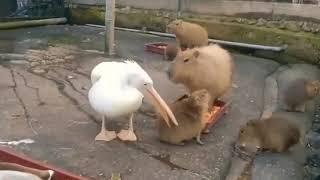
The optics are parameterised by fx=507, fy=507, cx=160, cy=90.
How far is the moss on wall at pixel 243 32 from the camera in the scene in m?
7.56

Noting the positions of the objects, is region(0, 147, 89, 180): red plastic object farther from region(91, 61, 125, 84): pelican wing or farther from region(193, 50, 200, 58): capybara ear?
region(193, 50, 200, 58): capybara ear

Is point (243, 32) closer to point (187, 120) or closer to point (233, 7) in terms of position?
point (233, 7)

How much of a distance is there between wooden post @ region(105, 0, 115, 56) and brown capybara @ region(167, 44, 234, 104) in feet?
8.99

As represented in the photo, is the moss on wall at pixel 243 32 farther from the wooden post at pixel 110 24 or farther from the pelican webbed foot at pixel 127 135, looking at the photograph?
the pelican webbed foot at pixel 127 135

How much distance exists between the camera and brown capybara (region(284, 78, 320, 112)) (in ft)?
17.0

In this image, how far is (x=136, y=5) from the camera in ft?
30.8

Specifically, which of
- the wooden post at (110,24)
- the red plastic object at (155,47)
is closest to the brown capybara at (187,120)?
the wooden post at (110,24)

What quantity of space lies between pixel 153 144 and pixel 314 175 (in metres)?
1.26

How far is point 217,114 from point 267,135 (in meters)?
0.61

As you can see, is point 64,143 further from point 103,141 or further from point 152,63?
point 152,63

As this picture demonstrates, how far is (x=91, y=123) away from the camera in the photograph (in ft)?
14.3

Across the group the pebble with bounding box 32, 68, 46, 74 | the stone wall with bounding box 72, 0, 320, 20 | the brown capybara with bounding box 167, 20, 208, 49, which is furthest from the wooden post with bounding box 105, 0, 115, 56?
the stone wall with bounding box 72, 0, 320, 20

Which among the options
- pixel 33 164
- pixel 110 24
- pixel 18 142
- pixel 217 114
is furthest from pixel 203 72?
pixel 110 24

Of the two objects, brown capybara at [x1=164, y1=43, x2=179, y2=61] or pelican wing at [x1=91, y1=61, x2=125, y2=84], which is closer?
pelican wing at [x1=91, y1=61, x2=125, y2=84]
